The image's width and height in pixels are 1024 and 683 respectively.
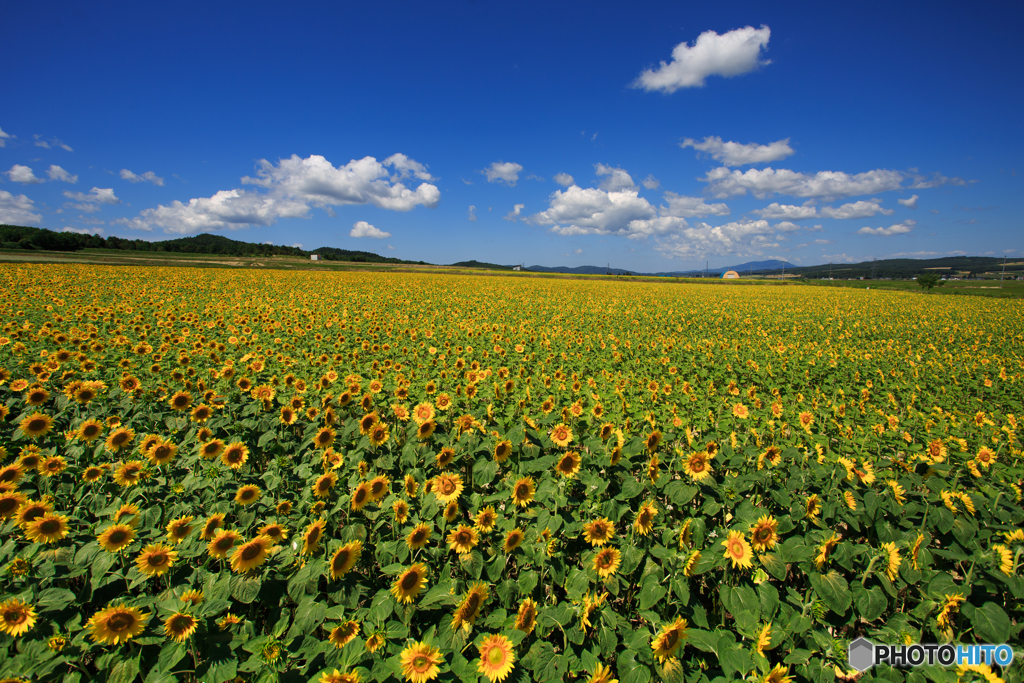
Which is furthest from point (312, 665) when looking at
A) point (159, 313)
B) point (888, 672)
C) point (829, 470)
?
point (159, 313)

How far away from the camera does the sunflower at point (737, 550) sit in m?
2.27

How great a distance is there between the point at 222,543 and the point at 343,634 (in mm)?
879

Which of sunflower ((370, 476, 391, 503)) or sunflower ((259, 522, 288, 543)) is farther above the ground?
sunflower ((370, 476, 391, 503))

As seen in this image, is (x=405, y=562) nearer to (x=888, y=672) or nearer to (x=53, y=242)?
(x=888, y=672)

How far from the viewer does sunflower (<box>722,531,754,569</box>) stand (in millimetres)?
2273

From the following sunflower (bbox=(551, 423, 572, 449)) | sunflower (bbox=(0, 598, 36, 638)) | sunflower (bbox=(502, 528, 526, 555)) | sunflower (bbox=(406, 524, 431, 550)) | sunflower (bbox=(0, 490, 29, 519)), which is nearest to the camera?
sunflower (bbox=(0, 598, 36, 638))

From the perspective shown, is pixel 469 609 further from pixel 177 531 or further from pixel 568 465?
pixel 177 531

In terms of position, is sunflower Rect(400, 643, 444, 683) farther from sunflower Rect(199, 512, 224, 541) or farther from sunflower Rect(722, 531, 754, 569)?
sunflower Rect(722, 531, 754, 569)

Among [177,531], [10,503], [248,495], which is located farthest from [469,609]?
[10,503]

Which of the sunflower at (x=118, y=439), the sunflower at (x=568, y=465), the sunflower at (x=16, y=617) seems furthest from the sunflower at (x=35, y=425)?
the sunflower at (x=568, y=465)

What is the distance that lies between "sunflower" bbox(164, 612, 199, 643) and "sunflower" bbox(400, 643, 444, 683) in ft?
3.30

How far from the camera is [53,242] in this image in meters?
53.8

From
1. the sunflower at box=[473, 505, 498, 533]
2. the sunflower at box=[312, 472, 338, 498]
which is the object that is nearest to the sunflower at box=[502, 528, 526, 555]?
the sunflower at box=[473, 505, 498, 533]

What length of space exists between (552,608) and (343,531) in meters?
1.36
